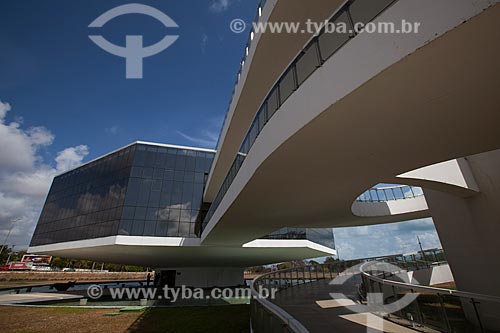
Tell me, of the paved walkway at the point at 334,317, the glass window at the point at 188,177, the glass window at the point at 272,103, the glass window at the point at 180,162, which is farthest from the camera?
the glass window at the point at 180,162

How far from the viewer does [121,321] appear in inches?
552

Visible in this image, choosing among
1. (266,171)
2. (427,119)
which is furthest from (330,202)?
(427,119)

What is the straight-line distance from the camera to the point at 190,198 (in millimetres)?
27359

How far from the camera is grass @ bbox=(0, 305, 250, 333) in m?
12.1

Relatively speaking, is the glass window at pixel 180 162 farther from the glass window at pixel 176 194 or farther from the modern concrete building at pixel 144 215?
the glass window at pixel 176 194

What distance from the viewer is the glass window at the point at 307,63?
14.6 ft

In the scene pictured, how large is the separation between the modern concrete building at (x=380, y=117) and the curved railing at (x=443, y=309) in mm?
2926

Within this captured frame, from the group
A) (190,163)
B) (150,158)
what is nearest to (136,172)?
(150,158)

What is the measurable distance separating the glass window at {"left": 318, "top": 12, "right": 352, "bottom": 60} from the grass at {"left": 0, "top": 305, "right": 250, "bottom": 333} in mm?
11107

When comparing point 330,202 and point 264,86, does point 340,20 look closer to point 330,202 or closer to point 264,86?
point 264,86

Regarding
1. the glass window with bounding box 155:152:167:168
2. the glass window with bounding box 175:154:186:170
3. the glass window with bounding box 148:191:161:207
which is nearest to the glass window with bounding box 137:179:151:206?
the glass window with bounding box 148:191:161:207

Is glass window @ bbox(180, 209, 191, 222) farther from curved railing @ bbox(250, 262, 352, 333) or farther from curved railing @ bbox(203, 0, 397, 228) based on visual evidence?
curved railing @ bbox(203, 0, 397, 228)

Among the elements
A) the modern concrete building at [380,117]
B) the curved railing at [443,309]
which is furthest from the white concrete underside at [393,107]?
the curved railing at [443,309]

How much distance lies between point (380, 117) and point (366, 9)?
159cm
